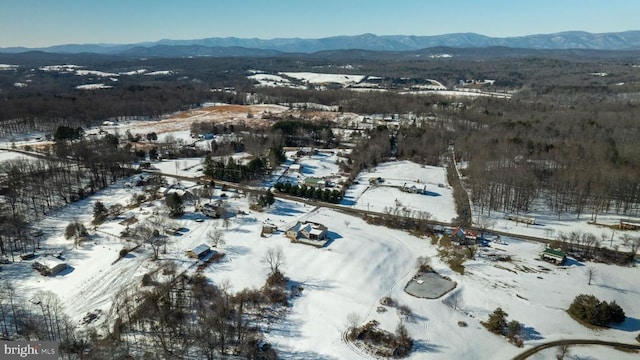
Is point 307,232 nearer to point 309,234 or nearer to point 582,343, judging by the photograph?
point 309,234

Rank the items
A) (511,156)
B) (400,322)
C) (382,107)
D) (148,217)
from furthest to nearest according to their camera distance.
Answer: (382,107), (511,156), (148,217), (400,322)

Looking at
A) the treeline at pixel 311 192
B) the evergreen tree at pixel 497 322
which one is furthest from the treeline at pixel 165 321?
the treeline at pixel 311 192

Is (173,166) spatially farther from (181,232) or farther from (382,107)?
(382,107)

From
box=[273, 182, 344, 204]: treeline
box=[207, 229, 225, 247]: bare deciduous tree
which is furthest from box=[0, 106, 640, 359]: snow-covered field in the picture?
box=[273, 182, 344, 204]: treeline

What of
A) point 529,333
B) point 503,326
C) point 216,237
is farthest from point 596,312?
point 216,237

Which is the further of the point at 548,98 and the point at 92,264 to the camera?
the point at 548,98

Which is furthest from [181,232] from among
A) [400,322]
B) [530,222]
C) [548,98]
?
[548,98]
